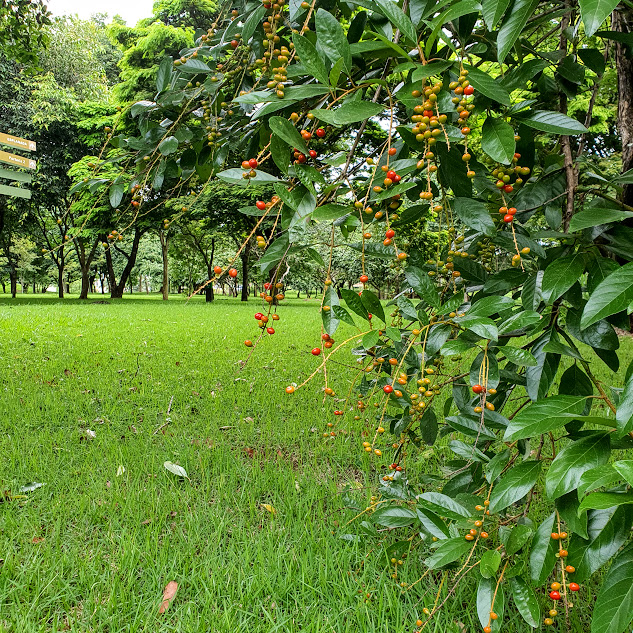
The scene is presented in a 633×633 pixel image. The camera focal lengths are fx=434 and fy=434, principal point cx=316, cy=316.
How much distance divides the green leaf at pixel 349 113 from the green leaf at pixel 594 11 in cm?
31

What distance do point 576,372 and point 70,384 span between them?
398 cm

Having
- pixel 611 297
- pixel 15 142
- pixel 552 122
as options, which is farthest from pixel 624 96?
pixel 15 142

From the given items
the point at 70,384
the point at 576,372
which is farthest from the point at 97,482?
the point at 576,372

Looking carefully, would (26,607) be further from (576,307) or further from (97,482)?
(576,307)

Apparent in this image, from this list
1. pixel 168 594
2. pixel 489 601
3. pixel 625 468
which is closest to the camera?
pixel 625 468

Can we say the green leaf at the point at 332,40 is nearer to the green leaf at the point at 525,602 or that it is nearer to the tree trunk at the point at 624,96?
the green leaf at the point at 525,602

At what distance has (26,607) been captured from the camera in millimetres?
1434

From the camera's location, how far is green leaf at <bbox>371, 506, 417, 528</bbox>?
1282 mm

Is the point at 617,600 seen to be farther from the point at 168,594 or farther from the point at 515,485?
the point at 168,594

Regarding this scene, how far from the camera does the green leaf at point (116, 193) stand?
4.41 feet

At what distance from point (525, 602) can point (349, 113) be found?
106cm

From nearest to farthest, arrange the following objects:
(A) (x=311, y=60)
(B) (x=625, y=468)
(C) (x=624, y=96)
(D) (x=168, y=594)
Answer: (B) (x=625, y=468)
(A) (x=311, y=60)
(D) (x=168, y=594)
(C) (x=624, y=96)

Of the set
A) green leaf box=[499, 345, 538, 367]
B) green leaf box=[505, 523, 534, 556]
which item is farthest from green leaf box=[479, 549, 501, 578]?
green leaf box=[499, 345, 538, 367]

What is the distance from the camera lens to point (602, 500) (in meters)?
0.61
